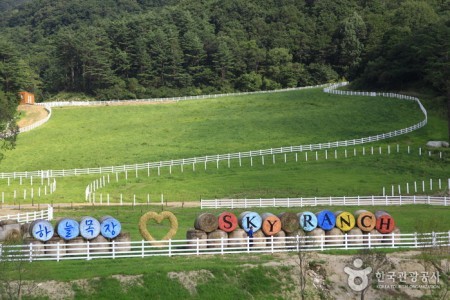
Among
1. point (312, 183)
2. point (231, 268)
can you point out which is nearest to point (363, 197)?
point (312, 183)

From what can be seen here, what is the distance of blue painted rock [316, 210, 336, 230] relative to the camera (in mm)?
35094

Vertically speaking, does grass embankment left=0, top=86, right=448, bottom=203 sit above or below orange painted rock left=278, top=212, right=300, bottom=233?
above

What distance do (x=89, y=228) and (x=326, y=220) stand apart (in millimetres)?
10884

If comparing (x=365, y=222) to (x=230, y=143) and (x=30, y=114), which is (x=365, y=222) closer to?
(x=230, y=143)

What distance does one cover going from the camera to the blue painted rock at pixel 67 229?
1303 inches

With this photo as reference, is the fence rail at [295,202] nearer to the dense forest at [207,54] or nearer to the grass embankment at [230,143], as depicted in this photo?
the grass embankment at [230,143]

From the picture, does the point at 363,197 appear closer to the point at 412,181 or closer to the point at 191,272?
the point at 412,181

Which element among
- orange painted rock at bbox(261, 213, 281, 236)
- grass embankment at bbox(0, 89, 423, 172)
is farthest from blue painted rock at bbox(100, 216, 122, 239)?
grass embankment at bbox(0, 89, 423, 172)

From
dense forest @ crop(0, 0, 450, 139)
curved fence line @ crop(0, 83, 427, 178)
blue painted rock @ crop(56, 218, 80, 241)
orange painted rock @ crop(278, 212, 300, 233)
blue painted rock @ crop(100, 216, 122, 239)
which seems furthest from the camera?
dense forest @ crop(0, 0, 450, 139)

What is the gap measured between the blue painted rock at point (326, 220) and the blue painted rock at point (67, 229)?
11.1m

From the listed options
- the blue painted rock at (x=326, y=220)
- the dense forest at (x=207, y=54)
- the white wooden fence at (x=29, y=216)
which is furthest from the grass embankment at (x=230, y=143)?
the dense forest at (x=207, y=54)

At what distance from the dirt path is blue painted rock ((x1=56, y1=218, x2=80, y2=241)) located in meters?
65.7

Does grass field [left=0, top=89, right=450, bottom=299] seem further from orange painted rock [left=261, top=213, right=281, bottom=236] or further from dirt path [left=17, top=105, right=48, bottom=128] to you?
dirt path [left=17, top=105, right=48, bottom=128]

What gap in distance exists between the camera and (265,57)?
148000mm
